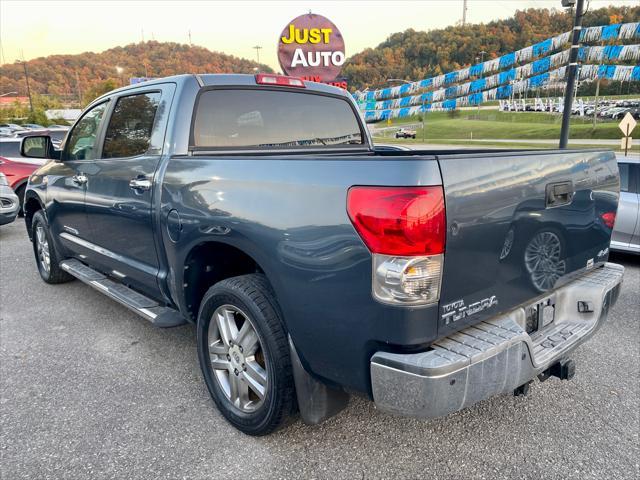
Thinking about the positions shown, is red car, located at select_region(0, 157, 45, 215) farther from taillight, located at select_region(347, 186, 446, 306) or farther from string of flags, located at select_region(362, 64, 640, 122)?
string of flags, located at select_region(362, 64, 640, 122)

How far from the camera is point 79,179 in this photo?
389 centimetres

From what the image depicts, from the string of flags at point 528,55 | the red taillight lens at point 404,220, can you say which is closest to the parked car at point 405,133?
the string of flags at point 528,55

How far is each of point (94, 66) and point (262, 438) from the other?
125314mm

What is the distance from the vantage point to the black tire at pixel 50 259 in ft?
15.9

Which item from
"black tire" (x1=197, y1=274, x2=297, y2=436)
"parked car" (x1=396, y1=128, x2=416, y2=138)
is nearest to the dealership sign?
"black tire" (x1=197, y1=274, x2=297, y2=436)

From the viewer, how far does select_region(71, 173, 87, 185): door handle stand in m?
3.82

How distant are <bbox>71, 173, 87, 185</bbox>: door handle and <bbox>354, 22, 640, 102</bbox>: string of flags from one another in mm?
17588

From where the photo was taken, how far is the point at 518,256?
211 cm

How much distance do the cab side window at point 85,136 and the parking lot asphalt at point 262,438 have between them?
5.29 feet

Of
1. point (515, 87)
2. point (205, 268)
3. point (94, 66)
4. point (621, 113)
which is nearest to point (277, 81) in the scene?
point (205, 268)

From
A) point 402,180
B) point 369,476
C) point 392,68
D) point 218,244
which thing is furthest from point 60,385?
point 392,68

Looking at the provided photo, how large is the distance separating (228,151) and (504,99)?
5489cm

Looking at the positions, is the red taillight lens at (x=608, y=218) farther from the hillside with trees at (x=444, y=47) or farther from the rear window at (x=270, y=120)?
the hillside with trees at (x=444, y=47)

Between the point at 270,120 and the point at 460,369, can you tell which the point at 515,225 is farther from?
the point at 270,120
